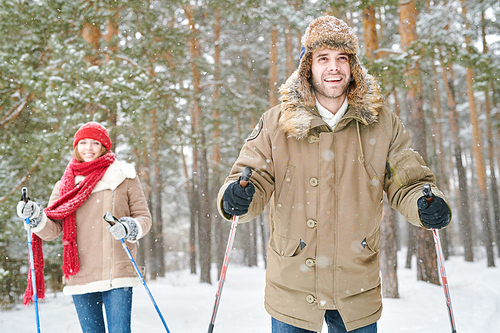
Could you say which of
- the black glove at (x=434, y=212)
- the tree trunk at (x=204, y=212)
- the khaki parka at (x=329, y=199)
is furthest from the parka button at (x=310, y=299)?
the tree trunk at (x=204, y=212)

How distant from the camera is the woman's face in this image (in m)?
3.52

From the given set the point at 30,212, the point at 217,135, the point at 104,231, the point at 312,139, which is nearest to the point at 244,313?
the point at 104,231

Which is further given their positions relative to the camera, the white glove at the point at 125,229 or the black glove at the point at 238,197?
the white glove at the point at 125,229

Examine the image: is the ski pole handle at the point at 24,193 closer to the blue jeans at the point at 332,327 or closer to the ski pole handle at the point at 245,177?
the ski pole handle at the point at 245,177

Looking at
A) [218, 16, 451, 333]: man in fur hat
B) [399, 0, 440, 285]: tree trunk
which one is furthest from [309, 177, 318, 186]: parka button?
[399, 0, 440, 285]: tree trunk

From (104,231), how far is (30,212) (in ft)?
1.92

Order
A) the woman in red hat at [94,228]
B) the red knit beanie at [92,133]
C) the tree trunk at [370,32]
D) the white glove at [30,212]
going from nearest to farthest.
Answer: the white glove at [30,212] < the woman in red hat at [94,228] < the red knit beanie at [92,133] < the tree trunk at [370,32]

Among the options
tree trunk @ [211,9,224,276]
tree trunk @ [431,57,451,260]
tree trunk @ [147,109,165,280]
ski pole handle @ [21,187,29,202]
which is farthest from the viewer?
tree trunk @ [431,57,451,260]

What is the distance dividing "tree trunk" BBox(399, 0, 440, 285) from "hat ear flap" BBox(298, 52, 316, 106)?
7.58 metres

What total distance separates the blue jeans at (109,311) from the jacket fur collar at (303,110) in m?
2.02

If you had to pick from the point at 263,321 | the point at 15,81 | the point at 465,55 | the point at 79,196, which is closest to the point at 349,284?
the point at 79,196

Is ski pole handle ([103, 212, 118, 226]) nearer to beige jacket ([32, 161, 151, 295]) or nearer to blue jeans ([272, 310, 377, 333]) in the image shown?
beige jacket ([32, 161, 151, 295])

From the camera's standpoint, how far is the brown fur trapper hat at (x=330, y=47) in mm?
2219

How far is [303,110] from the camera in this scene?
2.14 meters
